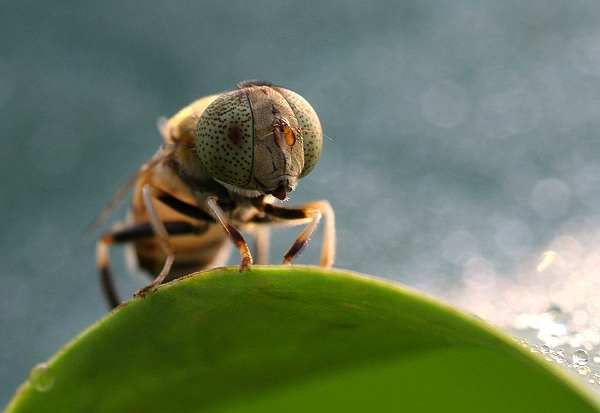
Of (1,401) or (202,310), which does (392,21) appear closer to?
(1,401)

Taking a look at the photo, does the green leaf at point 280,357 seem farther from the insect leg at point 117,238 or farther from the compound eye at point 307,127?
the insect leg at point 117,238

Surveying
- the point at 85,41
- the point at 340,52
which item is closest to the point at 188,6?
the point at 85,41

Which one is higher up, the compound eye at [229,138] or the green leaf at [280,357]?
the compound eye at [229,138]

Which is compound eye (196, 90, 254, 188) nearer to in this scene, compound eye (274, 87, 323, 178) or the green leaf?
compound eye (274, 87, 323, 178)

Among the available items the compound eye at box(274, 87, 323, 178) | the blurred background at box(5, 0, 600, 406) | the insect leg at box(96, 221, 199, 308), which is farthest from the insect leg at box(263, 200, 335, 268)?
the blurred background at box(5, 0, 600, 406)

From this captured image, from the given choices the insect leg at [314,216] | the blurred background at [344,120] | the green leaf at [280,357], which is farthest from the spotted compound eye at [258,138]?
the blurred background at [344,120]

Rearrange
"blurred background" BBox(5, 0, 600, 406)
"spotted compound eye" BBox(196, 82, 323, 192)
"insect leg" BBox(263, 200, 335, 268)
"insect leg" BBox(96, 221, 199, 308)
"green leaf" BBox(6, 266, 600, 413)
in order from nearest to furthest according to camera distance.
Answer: "green leaf" BBox(6, 266, 600, 413) → "spotted compound eye" BBox(196, 82, 323, 192) → "insect leg" BBox(263, 200, 335, 268) → "insect leg" BBox(96, 221, 199, 308) → "blurred background" BBox(5, 0, 600, 406)
